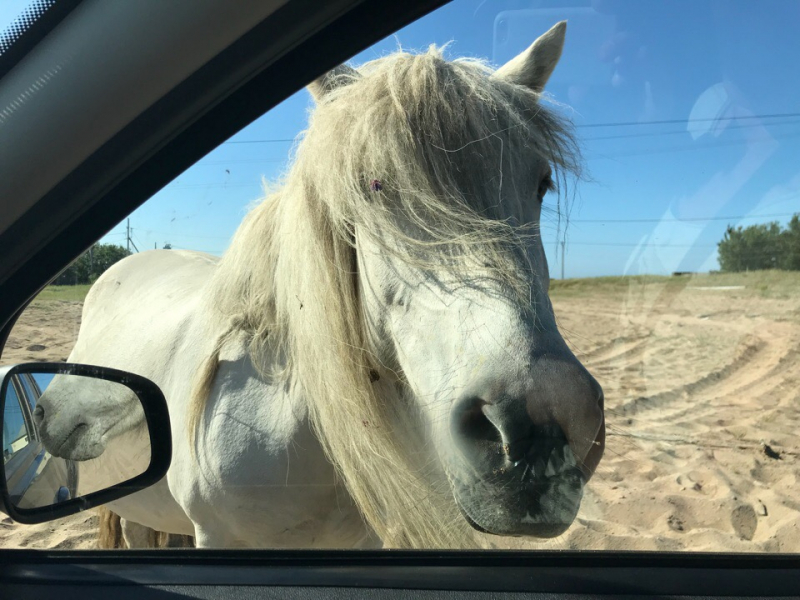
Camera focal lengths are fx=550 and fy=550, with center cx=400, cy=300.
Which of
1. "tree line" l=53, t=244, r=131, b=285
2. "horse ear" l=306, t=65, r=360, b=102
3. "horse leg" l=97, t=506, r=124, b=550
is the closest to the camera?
"tree line" l=53, t=244, r=131, b=285

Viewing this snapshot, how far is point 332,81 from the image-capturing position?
4.34 ft

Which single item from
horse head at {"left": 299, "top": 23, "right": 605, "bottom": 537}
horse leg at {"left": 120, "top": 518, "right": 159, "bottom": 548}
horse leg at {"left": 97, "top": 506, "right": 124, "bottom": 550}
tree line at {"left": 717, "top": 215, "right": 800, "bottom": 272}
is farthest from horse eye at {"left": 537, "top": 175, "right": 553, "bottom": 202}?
horse leg at {"left": 120, "top": 518, "right": 159, "bottom": 548}

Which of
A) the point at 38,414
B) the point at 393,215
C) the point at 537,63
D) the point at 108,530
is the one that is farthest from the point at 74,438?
the point at 537,63

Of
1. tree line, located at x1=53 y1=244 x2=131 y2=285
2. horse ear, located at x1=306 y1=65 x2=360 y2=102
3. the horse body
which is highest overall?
horse ear, located at x1=306 y1=65 x2=360 y2=102

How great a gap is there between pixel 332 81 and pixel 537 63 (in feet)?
1.77

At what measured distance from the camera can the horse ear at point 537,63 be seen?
4.49ft

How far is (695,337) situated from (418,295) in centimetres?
106

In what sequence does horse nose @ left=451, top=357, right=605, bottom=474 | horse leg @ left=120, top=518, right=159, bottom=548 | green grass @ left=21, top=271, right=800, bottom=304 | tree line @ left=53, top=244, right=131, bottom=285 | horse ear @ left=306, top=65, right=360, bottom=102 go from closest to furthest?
horse nose @ left=451, top=357, right=605, bottom=474, tree line @ left=53, top=244, right=131, bottom=285, horse ear @ left=306, top=65, right=360, bottom=102, green grass @ left=21, top=271, right=800, bottom=304, horse leg @ left=120, top=518, right=159, bottom=548

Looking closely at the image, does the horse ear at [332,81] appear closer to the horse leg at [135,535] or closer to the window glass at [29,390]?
the window glass at [29,390]

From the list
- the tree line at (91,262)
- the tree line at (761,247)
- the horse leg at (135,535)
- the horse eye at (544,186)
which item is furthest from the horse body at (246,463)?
the tree line at (761,247)

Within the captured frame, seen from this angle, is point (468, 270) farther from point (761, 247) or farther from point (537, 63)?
point (761, 247)

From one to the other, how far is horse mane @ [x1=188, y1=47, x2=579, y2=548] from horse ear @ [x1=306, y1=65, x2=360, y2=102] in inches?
0.4

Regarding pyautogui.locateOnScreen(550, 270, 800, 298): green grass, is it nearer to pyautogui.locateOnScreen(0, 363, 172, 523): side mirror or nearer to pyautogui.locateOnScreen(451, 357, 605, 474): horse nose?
pyautogui.locateOnScreen(451, 357, 605, 474): horse nose

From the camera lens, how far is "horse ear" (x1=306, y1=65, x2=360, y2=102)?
1312 mm
